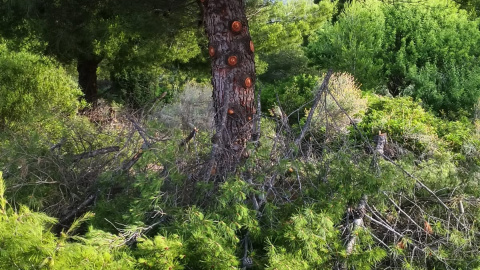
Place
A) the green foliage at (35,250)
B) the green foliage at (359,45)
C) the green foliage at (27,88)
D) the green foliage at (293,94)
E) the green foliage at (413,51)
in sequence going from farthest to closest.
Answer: the green foliage at (359,45)
the green foliage at (413,51)
the green foliage at (293,94)
the green foliage at (27,88)
the green foliage at (35,250)

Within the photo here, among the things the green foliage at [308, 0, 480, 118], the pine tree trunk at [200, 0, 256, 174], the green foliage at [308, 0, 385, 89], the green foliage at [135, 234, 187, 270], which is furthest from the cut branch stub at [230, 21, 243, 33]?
the green foliage at [308, 0, 385, 89]

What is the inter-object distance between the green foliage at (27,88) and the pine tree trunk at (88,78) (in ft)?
7.42

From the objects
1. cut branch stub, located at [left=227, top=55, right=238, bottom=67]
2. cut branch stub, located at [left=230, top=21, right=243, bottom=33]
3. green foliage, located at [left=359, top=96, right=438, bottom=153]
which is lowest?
green foliage, located at [left=359, top=96, right=438, bottom=153]

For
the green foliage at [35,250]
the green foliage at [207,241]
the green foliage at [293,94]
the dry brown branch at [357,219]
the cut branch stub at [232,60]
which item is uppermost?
the cut branch stub at [232,60]

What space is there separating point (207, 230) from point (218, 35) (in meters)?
2.05

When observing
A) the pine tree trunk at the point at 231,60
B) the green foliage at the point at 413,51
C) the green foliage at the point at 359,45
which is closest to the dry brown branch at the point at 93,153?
the pine tree trunk at the point at 231,60

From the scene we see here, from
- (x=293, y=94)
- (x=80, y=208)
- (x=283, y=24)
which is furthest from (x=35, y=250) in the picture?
(x=283, y=24)

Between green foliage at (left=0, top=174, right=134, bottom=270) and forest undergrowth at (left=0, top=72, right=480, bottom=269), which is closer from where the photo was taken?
green foliage at (left=0, top=174, right=134, bottom=270)

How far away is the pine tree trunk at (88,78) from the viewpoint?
972 centimetres

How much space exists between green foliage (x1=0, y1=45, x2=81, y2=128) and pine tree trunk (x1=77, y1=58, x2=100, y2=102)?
2.26 metres

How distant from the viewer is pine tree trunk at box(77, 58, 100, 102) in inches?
383

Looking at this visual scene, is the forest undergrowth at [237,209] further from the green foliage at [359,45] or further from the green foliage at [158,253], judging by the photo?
the green foliage at [359,45]

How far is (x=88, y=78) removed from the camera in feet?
32.4

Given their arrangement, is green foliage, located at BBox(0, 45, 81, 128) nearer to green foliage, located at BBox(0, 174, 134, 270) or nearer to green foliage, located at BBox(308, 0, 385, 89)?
green foliage, located at BBox(0, 174, 134, 270)
